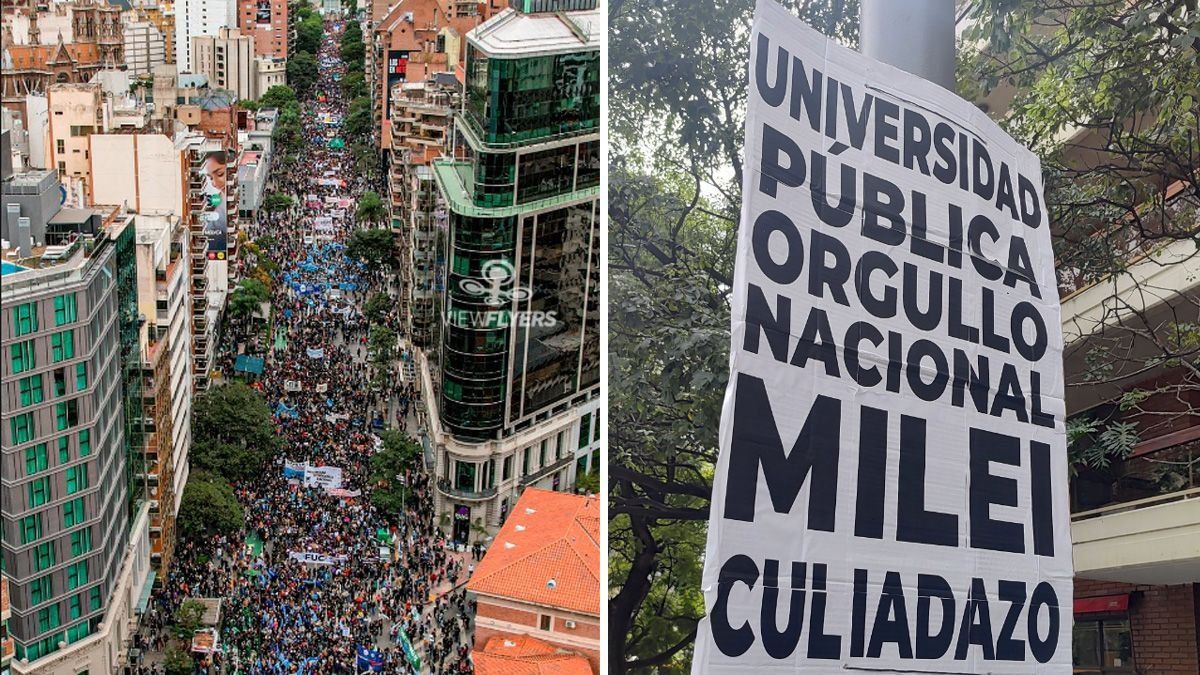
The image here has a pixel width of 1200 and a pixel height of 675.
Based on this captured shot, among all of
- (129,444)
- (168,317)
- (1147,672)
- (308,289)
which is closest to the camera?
(1147,672)

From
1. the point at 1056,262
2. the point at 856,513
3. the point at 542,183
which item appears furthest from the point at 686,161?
the point at 542,183

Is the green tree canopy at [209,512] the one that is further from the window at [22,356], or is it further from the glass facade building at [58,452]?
the window at [22,356]

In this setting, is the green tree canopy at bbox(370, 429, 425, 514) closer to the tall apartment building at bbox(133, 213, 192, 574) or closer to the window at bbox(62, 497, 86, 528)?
the tall apartment building at bbox(133, 213, 192, 574)

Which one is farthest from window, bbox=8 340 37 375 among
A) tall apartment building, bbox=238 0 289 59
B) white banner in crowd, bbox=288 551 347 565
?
tall apartment building, bbox=238 0 289 59

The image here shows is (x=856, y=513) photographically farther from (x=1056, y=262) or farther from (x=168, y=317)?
(x=168, y=317)

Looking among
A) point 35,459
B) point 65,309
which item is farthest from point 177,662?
point 65,309

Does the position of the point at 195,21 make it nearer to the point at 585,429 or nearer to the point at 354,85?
the point at 354,85
